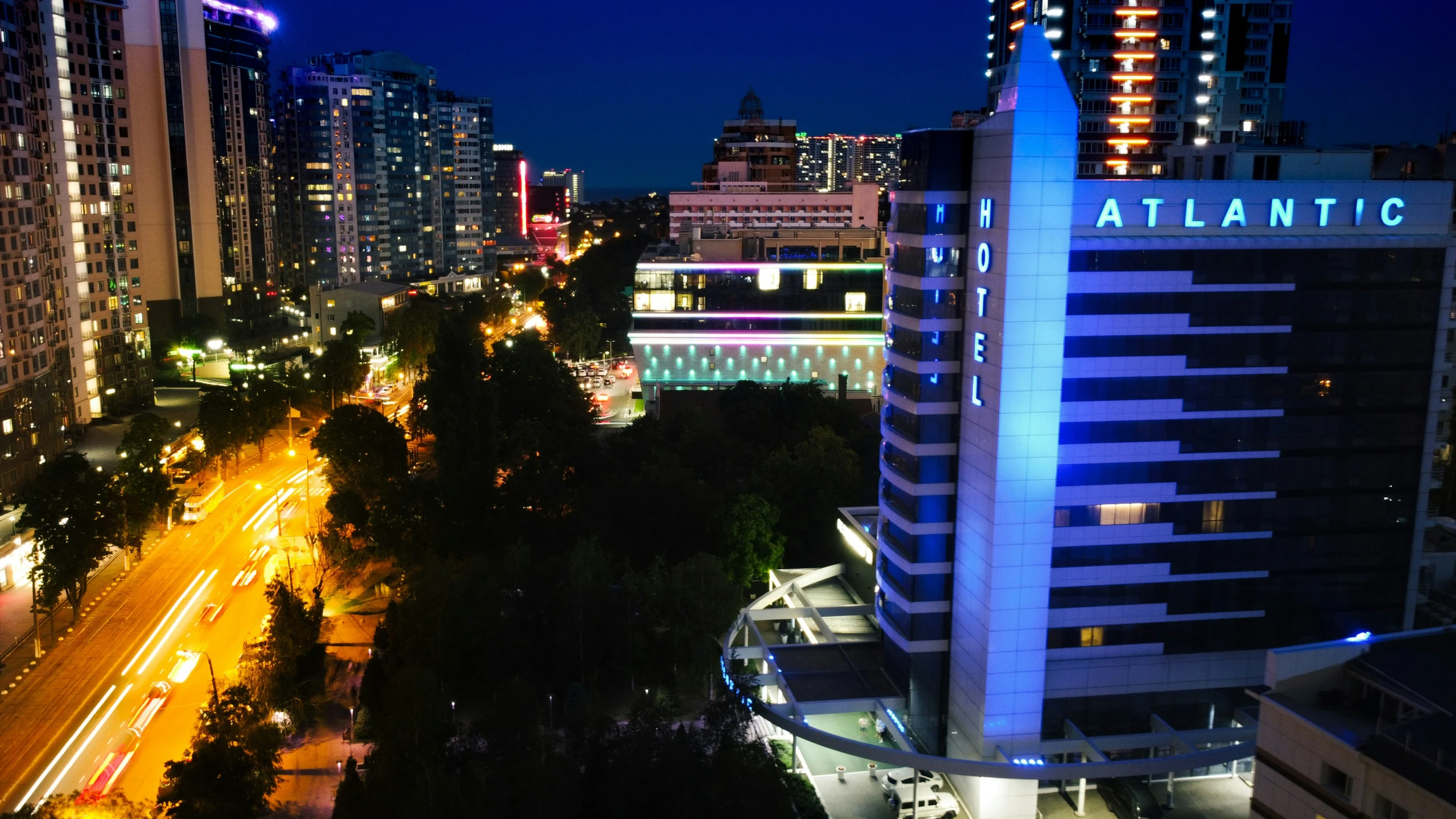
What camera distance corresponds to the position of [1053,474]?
115 feet

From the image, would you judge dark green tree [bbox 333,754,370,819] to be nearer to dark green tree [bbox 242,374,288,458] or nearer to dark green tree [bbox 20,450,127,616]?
dark green tree [bbox 20,450,127,616]

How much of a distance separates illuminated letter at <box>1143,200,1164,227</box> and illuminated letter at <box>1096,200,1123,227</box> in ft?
2.92

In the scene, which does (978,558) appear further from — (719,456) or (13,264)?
(13,264)

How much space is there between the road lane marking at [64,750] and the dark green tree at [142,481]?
49.6 feet

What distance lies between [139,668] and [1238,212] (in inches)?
1831

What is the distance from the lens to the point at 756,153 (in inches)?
6476

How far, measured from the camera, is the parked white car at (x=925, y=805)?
1468 inches

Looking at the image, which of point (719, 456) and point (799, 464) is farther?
point (719, 456)

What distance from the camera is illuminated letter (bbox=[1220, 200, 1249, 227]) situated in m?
35.8

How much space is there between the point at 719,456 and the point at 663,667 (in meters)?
25.7

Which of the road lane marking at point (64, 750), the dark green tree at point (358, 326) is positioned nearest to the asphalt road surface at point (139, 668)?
the road lane marking at point (64, 750)

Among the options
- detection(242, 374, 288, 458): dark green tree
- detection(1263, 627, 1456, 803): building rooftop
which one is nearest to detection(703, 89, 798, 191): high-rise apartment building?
detection(242, 374, 288, 458): dark green tree

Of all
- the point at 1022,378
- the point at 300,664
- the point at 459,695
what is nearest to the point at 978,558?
the point at 1022,378

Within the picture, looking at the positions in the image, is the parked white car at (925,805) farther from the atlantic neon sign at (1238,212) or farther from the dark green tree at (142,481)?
the dark green tree at (142,481)
